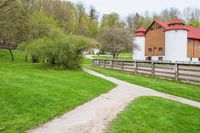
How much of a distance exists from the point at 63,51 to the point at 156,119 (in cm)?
1290

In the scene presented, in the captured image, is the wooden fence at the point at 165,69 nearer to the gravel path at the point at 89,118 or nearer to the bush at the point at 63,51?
the bush at the point at 63,51

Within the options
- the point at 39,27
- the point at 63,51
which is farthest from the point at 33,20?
the point at 63,51

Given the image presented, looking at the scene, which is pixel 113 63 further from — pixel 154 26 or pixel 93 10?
pixel 93 10

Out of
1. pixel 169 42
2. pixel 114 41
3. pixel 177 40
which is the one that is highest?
pixel 177 40

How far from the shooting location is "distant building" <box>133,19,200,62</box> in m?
42.3

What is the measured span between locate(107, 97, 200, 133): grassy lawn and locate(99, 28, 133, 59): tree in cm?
3350

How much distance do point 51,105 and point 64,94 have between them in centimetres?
147

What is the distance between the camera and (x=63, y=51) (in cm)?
1773

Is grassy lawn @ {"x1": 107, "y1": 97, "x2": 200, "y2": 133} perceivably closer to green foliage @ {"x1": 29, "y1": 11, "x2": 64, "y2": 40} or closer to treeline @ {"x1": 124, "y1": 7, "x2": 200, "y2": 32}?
green foliage @ {"x1": 29, "y1": 11, "x2": 64, "y2": 40}

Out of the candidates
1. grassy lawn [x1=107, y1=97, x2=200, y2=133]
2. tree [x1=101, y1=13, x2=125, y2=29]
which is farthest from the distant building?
grassy lawn [x1=107, y1=97, x2=200, y2=133]

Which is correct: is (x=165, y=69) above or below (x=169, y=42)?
below

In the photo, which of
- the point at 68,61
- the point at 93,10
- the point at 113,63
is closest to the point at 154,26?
the point at 113,63

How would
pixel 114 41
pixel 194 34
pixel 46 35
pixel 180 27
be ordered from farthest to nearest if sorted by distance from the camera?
pixel 194 34, pixel 180 27, pixel 114 41, pixel 46 35

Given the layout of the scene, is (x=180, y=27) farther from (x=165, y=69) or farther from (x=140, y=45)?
(x=165, y=69)
